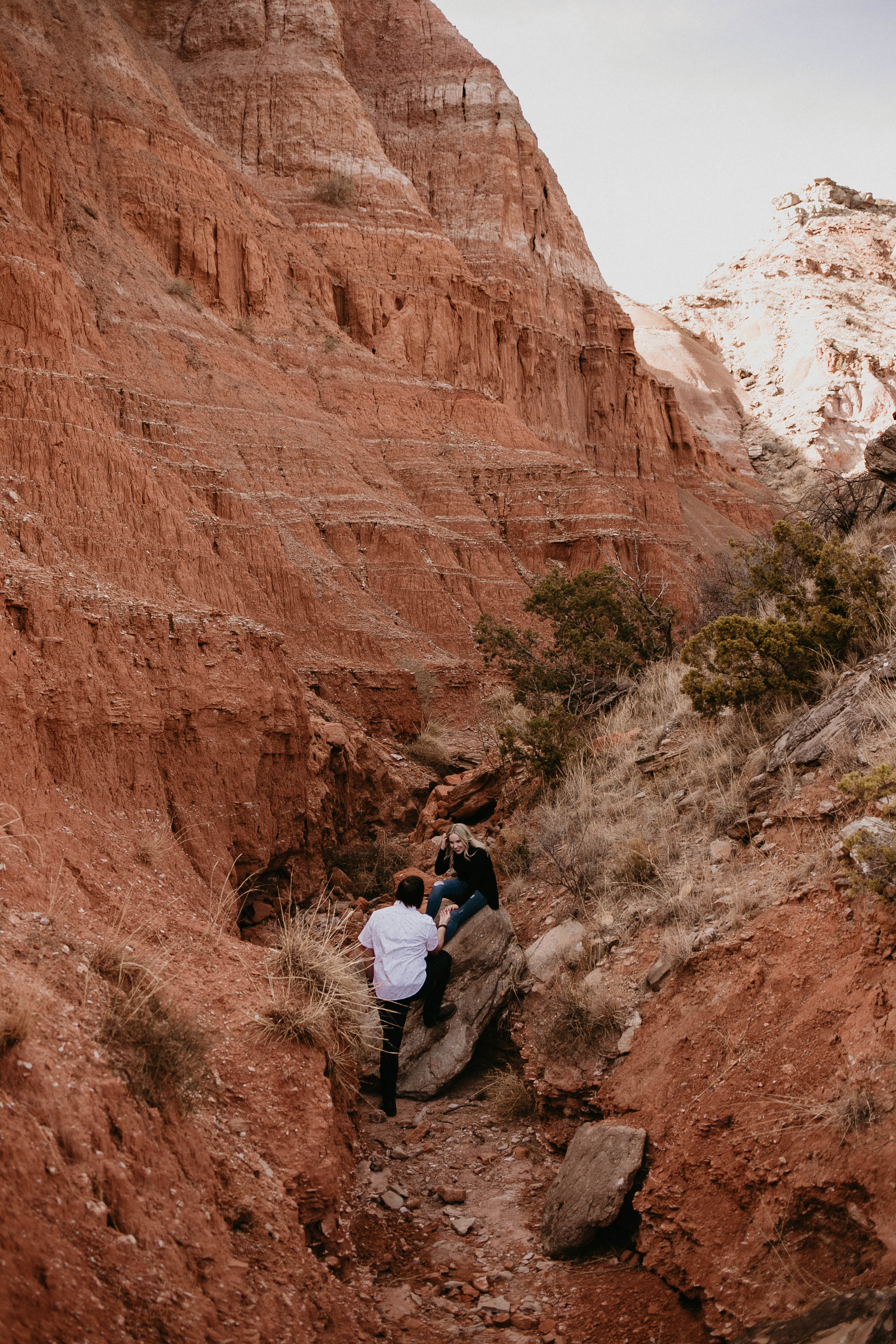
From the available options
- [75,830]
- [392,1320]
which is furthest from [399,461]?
[392,1320]

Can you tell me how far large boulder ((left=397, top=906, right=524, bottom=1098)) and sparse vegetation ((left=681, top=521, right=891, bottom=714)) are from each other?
3134mm

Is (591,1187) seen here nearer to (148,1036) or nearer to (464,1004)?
(464,1004)

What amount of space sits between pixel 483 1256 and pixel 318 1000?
181cm

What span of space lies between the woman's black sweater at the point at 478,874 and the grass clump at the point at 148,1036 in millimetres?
3301

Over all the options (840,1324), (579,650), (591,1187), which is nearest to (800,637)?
(579,650)

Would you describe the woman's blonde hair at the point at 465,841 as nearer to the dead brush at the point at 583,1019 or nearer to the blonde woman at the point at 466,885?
the blonde woman at the point at 466,885

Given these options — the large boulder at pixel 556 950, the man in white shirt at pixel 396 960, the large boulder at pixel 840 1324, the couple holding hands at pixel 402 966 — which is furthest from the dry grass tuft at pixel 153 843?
the large boulder at pixel 840 1324

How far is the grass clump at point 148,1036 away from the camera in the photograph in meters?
4.50

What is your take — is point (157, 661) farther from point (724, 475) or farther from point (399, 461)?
point (724, 475)

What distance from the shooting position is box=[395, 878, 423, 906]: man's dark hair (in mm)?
6840

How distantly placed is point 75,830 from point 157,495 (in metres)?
7.40

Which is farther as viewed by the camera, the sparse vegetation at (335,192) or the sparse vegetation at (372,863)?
the sparse vegetation at (335,192)

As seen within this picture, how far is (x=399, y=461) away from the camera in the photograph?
81.8ft

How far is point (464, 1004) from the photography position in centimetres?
753
